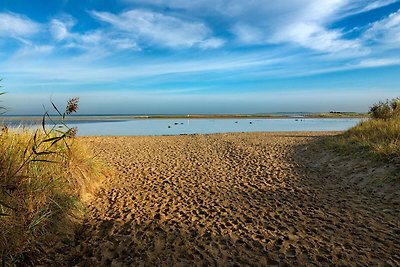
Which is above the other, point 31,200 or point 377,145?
point 377,145

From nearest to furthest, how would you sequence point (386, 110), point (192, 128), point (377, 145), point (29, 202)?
1. point (29, 202)
2. point (377, 145)
3. point (386, 110)
4. point (192, 128)

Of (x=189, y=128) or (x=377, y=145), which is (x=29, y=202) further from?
(x=189, y=128)

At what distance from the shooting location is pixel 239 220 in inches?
215

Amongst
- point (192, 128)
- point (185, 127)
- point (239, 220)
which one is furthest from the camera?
point (185, 127)

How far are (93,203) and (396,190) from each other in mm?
7047

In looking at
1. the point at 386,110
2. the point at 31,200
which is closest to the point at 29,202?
the point at 31,200

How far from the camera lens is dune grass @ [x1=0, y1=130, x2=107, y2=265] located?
364cm

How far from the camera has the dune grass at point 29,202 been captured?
3645 millimetres

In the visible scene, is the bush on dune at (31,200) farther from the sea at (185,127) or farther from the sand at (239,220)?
the sea at (185,127)

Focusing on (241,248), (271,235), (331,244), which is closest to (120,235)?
(241,248)

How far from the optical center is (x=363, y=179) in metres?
7.98

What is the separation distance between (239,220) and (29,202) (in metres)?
3.51

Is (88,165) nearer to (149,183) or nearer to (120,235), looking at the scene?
(149,183)

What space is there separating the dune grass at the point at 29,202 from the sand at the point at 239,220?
395 mm
